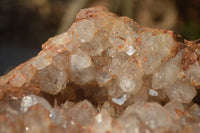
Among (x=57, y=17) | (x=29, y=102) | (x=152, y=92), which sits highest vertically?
(x=29, y=102)

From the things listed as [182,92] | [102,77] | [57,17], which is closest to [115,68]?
[102,77]

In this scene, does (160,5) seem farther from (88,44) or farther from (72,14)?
(88,44)

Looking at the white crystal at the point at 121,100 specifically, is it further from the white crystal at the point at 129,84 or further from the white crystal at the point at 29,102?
the white crystal at the point at 29,102

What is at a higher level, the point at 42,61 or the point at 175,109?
the point at 42,61

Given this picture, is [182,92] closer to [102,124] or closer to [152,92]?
[152,92]

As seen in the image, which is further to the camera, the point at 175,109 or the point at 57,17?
the point at 57,17

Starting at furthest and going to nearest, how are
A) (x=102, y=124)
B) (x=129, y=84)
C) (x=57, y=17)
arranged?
(x=57, y=17), (x=129, y=84), (x=102, y=124)

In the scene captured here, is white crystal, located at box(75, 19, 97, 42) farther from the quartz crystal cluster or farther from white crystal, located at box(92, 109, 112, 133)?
white crystal, located at box(92, 109, 112, 133)

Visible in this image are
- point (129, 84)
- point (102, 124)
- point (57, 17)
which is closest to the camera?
point (102, 124)

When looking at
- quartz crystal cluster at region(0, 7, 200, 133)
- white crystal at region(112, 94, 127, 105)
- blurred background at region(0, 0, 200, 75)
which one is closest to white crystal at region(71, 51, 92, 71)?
quartz crystal cluster at region(0, 7, 200, 133)
